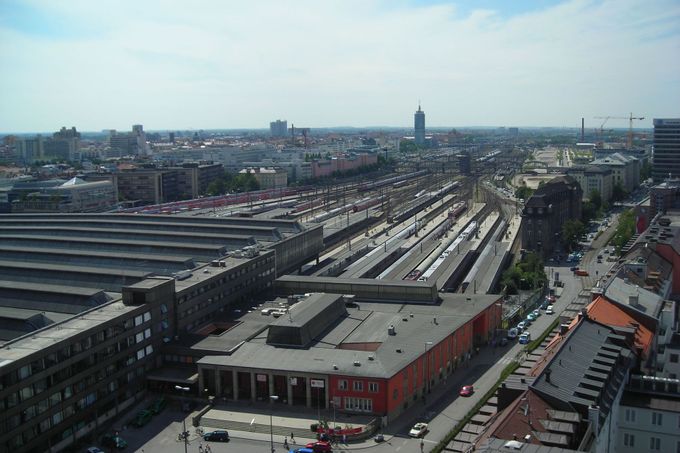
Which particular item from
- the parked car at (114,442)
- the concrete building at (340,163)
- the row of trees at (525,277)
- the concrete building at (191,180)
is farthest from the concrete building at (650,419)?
the concrete building at (340,163)

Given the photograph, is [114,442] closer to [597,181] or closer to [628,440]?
[628,440]


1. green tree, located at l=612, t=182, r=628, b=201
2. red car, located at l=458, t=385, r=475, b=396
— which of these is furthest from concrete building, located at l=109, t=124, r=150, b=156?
red car, located at l=458, t=385, r=475, b=396

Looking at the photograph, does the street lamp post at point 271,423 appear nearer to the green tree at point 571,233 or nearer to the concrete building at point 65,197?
the green tree at point 571,233

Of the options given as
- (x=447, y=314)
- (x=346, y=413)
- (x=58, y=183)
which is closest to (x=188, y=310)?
(x=346, y=413)

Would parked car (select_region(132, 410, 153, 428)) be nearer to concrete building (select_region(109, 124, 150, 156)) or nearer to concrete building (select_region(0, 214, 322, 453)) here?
concrete building (select_region(0, 214, 322, 453))

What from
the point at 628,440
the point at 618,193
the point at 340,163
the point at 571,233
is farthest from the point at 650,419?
the point at 340,163

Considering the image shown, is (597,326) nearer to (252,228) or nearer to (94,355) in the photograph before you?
(94,355)
